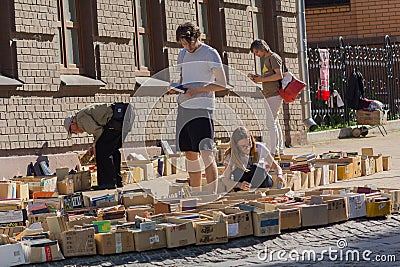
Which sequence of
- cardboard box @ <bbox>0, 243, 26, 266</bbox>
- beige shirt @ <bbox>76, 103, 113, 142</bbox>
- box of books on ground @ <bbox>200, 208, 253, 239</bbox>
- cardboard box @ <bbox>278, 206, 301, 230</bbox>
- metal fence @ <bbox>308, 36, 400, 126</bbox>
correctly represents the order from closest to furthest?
cardboard box @ <bbox>0, 243, 26, 266</bbox>
box of books on ground @ <bbox>200, 208, 253, 239</bbox>
cardboard box @ <bbox>278, 206, 301, 230</bbox>
beige shirt @ <bbox>76, 103, 113, 142</bbox>
metal fence @ <bbox>308, 36, 400, 126</bbox>

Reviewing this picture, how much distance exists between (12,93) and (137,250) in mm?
6124

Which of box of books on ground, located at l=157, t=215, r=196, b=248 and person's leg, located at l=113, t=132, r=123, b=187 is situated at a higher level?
person's leg, located at l=113, t=132, r=123, b=187

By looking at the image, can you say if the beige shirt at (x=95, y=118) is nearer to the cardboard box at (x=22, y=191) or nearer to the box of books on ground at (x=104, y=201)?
the cardboard box at (x=22, y=191)

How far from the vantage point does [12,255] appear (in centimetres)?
830

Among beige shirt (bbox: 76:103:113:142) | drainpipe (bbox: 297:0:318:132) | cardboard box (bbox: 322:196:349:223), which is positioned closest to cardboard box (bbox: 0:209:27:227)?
cardboard box (bbox: 322:196:349:223)

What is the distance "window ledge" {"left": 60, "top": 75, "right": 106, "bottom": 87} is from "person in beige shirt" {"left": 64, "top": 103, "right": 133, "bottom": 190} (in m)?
1.85

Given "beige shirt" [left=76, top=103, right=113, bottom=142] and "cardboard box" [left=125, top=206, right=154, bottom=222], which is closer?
"cardboard box" [left=125, top=206, right=154, bottom=222]

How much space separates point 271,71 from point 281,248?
6054mm

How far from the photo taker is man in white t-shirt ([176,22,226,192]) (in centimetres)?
1151

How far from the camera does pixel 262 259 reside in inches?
336

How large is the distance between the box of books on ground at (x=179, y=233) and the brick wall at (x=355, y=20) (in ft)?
66.3

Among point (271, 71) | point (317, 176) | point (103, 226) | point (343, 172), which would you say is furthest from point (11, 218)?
point (271, 71)

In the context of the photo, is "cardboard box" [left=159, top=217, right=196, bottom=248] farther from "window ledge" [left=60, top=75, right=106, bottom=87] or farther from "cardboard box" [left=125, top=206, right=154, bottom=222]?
"window ledge" [left=60, top=75, right=106, bottom=87]

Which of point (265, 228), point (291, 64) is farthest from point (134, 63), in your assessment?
point (265, 228)
